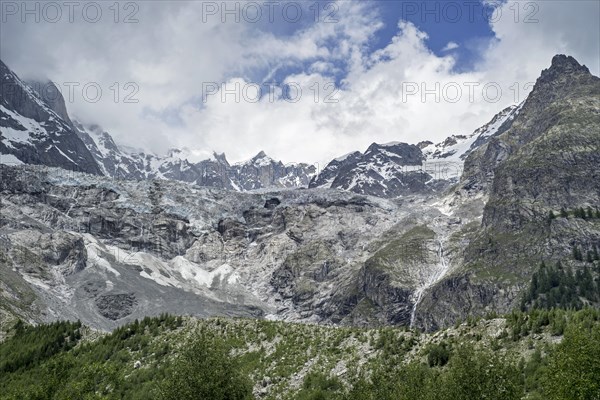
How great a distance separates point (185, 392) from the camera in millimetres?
44031

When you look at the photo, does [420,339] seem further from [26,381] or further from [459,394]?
[26,381]

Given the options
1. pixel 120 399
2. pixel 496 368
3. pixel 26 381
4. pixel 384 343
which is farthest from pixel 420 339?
pixel 26 381

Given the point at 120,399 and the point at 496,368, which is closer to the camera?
the point at 496,368

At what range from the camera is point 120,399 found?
5625cm

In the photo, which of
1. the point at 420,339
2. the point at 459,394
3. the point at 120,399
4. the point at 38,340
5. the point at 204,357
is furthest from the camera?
the point at 38,340

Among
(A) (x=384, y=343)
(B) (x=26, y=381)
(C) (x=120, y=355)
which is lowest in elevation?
(B) (x=26, y=381)

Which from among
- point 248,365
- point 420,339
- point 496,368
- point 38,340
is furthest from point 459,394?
point 38,340

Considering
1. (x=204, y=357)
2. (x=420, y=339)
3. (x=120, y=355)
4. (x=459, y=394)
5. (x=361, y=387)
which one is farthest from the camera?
(x=120, y=355)

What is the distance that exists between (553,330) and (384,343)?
1615cm

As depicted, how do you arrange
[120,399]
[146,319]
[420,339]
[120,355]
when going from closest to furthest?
[420,339] → [120,399] → [120,355] → [146,319]

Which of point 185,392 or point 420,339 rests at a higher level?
point 420,339

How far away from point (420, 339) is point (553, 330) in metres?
12.7

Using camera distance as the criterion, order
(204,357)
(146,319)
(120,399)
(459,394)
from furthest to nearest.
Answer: (146,319), (120,399), (204,357), (459,394)

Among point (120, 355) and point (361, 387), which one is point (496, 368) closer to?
point (361, 387)
